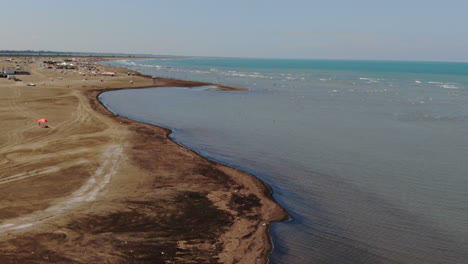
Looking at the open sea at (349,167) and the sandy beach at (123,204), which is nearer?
the sandy beach at (123,204)

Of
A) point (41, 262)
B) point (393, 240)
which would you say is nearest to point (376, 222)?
point (393, 240)

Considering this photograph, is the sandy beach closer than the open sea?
Yes

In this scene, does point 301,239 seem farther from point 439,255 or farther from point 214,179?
point 214,179

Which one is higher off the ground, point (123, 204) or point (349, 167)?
point (349, 167)

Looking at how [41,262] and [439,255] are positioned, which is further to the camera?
[439,255]
